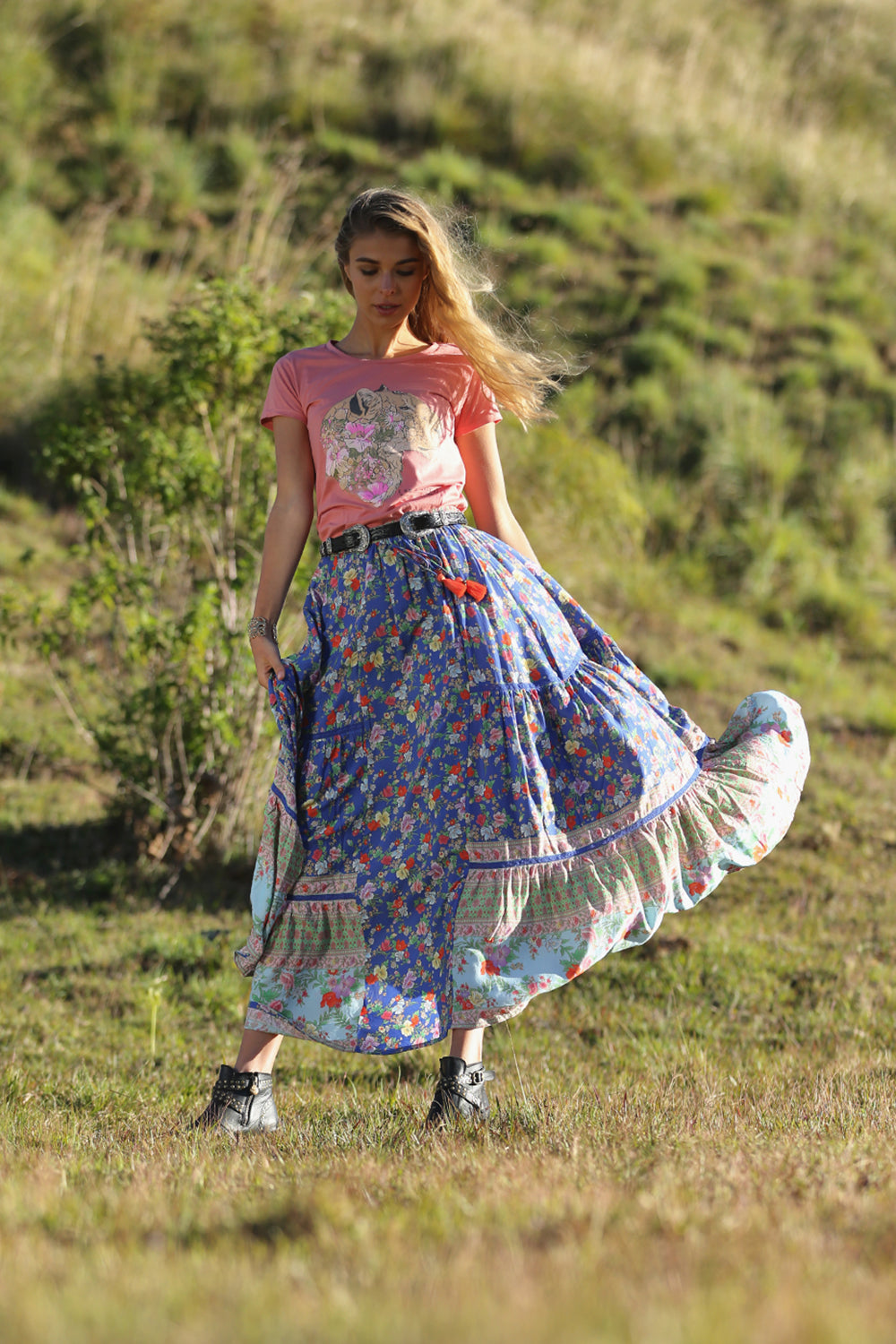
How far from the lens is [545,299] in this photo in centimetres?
974

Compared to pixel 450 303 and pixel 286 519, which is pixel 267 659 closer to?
pixel 286 519

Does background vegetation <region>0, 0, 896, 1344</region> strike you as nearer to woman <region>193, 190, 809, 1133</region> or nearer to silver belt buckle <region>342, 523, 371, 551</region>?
woman <region>193, 190, 809, 1133</region>

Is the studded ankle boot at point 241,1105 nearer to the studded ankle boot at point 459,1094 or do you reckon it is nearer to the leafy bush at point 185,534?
the studded ankle boot at point 459,1094

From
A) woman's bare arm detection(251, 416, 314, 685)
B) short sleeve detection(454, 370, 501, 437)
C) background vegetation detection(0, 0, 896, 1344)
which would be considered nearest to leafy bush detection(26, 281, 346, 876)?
background vegetation detection(0, 0, 896, 1344)

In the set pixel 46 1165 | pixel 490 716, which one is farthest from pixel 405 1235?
pixel 490 716

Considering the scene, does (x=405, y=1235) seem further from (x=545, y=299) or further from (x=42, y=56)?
(x=42, y=56)

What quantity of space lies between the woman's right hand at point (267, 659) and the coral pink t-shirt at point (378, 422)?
313 millimetres

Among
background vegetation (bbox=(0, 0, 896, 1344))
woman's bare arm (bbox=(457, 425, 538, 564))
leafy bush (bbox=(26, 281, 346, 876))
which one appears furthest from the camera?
leafy bush (bbox=(26, 281, 346, 876))

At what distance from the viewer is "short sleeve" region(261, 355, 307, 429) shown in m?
3.04

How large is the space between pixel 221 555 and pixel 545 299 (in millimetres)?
5685

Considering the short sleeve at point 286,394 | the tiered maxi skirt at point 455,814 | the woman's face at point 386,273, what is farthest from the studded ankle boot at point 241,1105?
the woman's face at point 386,273

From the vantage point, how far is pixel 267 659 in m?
2.90

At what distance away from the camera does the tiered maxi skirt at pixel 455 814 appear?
2.71 metres

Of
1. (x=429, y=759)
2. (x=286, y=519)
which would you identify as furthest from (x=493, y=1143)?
(x=286, y=519)
